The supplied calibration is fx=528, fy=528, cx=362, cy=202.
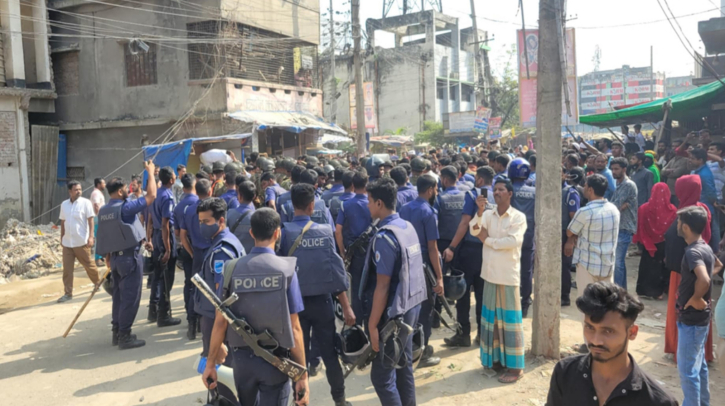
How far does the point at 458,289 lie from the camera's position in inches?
196

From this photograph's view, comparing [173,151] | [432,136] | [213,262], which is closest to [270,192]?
[213,262]

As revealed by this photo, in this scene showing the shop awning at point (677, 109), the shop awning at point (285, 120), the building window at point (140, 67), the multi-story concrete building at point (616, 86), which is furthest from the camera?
the multi-story concrete building at point (616, 86)

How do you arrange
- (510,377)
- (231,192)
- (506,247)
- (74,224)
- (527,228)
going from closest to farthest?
(506,247) < (510,377) < (527,228) < (231,192) < (74,224)

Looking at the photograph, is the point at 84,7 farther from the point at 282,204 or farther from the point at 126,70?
the point at 282,204

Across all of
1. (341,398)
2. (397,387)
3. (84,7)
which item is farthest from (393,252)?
(84,7)

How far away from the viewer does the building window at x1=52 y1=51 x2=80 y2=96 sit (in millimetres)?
17828

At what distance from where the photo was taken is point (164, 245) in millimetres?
6938

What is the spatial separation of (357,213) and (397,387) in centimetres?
215

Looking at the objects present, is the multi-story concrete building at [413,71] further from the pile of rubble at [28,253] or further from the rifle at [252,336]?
the rifle at [252,336]

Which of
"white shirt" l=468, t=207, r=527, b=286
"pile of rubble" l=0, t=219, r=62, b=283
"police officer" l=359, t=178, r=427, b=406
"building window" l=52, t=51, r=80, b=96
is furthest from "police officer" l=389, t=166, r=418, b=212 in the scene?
"building window" l=52, t=51, r=80, b=96

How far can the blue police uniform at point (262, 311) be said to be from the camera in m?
3.11

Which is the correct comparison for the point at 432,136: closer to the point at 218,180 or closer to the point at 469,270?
the point at 218,180

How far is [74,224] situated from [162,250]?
2.43 m

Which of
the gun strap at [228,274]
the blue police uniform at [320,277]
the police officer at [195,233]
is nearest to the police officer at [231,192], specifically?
the police officer at [195,233]
